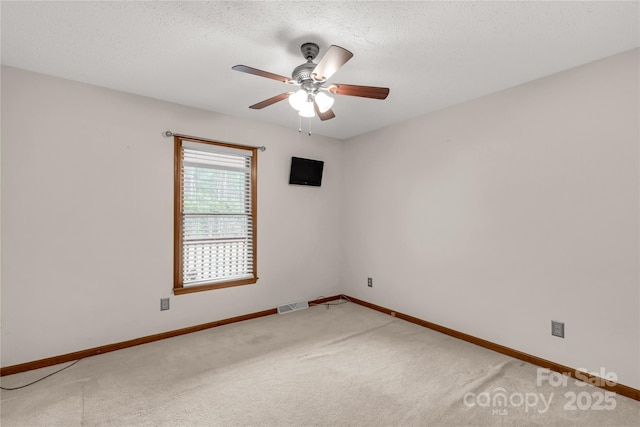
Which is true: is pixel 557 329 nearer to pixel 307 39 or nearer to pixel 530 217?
pixel 530 217

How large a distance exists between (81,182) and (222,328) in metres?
2.08

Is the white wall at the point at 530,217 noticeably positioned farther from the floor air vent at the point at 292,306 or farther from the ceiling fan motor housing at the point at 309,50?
the ceiling fan motor housing at the point at 309,50

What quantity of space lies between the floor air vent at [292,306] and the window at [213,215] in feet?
1.88

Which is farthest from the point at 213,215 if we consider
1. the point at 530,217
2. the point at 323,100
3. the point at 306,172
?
the point at 530,217

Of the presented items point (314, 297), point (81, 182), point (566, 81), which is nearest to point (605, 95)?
point (566, 81)

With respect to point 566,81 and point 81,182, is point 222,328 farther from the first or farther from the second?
point 566,81

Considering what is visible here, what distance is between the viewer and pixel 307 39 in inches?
81.1

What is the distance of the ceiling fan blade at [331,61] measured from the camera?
1662mm

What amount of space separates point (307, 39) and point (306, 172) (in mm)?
2292

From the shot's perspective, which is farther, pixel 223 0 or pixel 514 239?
pixel 514 239

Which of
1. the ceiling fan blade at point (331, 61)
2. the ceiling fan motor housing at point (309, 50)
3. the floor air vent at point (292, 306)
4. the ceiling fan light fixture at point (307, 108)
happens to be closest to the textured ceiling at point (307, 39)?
the ceiling fan motor housing at point (309, 50)

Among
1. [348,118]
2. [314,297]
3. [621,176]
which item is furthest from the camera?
[314,297]

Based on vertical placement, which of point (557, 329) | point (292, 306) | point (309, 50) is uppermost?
point (309, 50)

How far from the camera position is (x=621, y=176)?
7.30 ft
